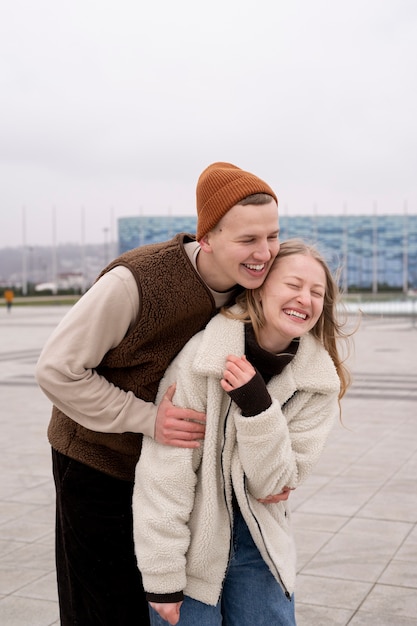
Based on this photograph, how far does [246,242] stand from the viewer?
1973 mm

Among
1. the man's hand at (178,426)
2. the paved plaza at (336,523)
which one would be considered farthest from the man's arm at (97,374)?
the paved plaza at (336,523)

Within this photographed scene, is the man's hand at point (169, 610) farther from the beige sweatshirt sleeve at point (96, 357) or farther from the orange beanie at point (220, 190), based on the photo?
the orange beanie at point (220, 190)

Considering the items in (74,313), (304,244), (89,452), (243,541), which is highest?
(304,244)

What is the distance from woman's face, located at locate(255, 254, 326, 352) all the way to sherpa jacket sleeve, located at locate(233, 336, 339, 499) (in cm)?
8

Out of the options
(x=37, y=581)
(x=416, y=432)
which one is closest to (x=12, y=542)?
(x=37, y=581)

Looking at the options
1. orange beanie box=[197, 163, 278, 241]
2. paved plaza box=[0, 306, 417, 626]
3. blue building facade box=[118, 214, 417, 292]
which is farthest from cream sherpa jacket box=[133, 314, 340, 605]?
blue building facade box=[118, 214, 417, 292]

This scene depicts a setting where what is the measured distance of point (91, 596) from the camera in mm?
2215

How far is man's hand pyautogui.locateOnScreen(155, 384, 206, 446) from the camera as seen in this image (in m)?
1.97

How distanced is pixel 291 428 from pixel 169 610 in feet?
1.66

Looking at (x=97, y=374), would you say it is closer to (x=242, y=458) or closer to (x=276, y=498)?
(x=242, y=458)

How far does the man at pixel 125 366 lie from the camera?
77.7 inches

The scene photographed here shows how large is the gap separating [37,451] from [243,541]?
16.0 ft

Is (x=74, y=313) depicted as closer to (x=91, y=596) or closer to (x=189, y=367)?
(x=189, y=367)

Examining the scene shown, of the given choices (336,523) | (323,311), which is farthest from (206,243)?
(336,523)
